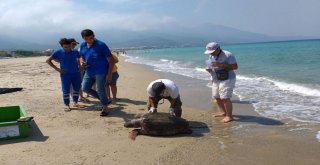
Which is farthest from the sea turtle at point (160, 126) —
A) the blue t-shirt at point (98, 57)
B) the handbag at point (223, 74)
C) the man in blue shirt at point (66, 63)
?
the man in blue shirt at point (66, 63)

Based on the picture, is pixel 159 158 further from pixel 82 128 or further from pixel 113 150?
pixel 82 128

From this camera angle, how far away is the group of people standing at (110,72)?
6.37 meters

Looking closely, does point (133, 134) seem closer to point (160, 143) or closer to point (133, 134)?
point (133, 134)

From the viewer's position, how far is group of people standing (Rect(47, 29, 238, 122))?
6.37m

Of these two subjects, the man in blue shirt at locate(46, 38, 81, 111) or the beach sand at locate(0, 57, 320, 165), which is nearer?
the beach sand at locate(0, 57, 320, 165)

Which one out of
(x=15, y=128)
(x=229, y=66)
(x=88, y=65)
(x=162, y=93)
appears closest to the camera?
(x=15, y=128)

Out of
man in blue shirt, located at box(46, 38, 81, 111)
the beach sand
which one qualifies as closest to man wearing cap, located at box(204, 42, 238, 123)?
the beach sand

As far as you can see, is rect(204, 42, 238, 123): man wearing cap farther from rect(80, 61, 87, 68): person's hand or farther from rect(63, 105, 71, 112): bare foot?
rect(63, 105, 71, 112): bare foot

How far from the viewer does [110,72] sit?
7.00m

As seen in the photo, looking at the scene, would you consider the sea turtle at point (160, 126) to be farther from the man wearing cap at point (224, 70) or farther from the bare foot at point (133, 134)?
the man wearing cap at point (224, 70)

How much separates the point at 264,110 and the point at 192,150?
3.26 metres

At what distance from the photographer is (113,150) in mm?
4969

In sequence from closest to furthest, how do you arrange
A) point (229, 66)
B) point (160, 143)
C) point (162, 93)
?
point (160, 143) → point (162, 93) → point (229, 66)

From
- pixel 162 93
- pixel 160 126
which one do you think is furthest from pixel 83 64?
pixel 160 126
